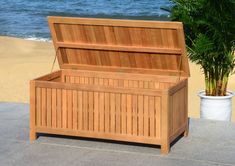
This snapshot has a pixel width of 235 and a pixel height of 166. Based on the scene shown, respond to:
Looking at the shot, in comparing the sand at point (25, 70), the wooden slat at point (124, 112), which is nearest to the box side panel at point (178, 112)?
the wooden slat at point (124, 112)

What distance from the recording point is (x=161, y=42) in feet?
23.2

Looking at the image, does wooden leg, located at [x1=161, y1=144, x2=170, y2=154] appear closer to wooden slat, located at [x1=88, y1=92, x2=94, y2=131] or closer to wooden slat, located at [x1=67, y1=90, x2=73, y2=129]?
wooden slat, located at [x1=88, y1=92, x2=94, y2=131]

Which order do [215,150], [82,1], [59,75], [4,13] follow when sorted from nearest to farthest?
[215,150], [59,75], [4,13], [82,1]

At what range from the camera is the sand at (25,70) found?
1225 centimetres

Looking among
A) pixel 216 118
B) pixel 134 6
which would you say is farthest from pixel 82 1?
pixel 216 118

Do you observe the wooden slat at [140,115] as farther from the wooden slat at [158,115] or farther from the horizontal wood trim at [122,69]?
the horizontal wood trim at [122,69]

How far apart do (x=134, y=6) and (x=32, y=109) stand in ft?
113

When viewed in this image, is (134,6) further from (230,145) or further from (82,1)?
(230,145)

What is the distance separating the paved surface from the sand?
3.65 meters

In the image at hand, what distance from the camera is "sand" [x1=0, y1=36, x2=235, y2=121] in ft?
40.2

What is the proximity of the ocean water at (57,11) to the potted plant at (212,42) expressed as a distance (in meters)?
20.2

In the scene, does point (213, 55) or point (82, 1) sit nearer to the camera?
point (213, 55)

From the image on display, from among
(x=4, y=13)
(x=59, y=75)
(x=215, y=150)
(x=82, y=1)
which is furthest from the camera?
(x=82, y=1)

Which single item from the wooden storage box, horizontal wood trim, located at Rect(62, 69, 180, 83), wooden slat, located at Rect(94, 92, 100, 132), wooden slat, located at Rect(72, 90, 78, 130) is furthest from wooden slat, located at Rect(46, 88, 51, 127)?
horizontal wood trim, located at Rect(62, 69, 180, 83)
